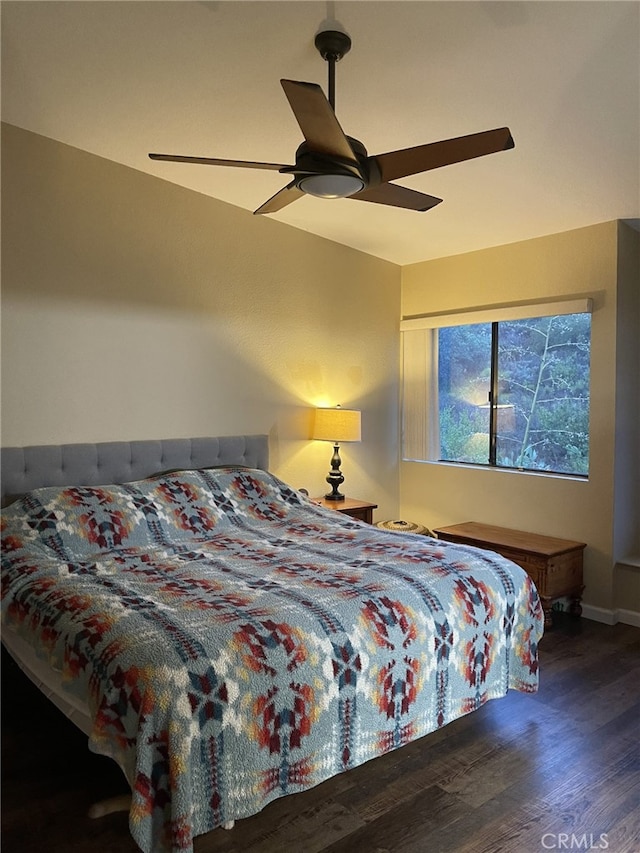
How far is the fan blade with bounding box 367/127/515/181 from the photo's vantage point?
201 cm

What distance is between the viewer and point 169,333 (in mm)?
3906

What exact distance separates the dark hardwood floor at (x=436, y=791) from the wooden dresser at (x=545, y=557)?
0.90 metres

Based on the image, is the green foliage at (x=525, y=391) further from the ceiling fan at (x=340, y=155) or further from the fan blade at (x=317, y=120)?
the fan blade at (x=317, y=120)

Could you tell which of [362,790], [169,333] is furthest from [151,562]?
[169,333]

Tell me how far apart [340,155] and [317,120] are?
24cm

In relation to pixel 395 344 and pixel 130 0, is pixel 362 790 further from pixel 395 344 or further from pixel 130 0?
pixel 395 344

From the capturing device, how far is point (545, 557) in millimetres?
3768

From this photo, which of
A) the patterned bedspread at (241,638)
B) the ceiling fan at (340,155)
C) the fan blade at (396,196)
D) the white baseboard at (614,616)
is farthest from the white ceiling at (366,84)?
the white baseboard at (614,616)

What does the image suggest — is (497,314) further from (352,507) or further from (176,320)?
(176,320)

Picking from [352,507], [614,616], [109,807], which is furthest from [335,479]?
[109,807]

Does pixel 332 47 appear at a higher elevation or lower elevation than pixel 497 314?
higher

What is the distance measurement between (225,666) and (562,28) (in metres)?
2.47

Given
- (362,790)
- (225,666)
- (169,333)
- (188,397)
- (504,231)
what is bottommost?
(362,790)

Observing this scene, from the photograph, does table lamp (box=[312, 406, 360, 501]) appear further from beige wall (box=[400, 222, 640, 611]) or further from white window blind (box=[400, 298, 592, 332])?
white window blind (box=[400, 298, 592, 332])
